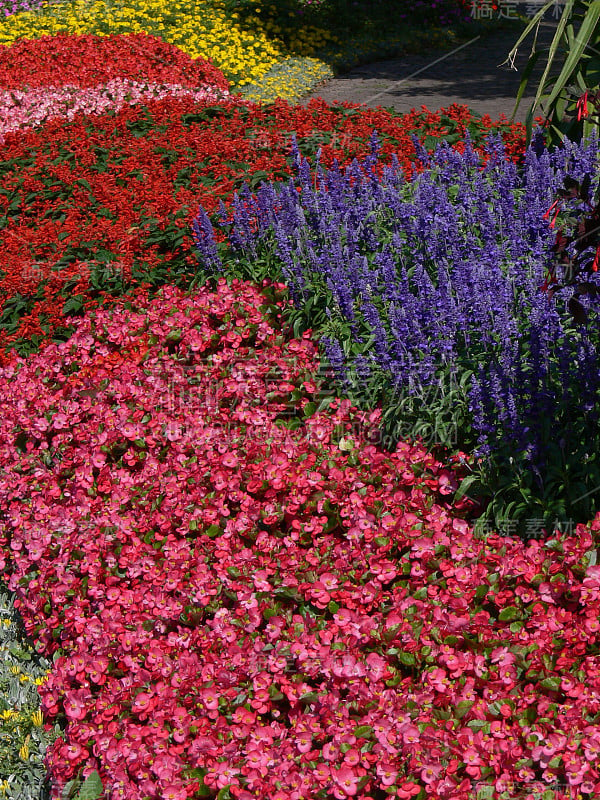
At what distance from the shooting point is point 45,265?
6652 millimetres

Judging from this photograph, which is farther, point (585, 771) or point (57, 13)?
point (57, 13)

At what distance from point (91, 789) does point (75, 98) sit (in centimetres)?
929

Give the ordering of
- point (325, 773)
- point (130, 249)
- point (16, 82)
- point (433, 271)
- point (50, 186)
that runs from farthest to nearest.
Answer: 1. point (16, 82)
2. point (50, 186)
3. point (130, 249)
4. point (433, 271)
5. point (325, 773)

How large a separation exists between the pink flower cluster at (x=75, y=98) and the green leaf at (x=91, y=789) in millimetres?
8578

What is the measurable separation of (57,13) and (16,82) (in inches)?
216

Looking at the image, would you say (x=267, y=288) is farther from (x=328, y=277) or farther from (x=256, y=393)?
(x=256, y=393)

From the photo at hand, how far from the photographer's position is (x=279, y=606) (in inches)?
136

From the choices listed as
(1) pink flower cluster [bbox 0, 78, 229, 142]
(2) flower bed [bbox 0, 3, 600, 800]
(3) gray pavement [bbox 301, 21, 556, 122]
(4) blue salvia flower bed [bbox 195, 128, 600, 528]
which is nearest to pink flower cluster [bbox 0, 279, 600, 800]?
(2) flower bed [bbox 0, 3, 600, 800]

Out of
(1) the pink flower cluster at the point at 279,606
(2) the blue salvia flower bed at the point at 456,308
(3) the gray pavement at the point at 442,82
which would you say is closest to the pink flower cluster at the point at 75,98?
(3) the gray pavement at the point at 442,82

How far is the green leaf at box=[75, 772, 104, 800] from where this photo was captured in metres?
3.02

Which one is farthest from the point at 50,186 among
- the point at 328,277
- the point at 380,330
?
the point at 380,330

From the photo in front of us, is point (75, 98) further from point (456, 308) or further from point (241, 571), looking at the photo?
point (241, 571)

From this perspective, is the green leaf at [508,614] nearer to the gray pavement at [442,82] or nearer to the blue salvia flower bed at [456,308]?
the blue salvia flower bed at [456,308]

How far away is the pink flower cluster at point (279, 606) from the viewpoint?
2756 millimetres
